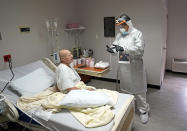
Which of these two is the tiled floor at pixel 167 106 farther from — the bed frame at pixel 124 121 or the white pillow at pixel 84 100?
the white pillow at pixel 84 100

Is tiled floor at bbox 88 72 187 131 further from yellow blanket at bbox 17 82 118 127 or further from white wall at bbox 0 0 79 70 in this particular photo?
white wall at bbox 0 0 79 70

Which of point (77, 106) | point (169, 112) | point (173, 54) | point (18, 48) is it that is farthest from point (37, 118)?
point (173, 54)

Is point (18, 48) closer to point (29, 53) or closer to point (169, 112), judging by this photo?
point (29, 53)

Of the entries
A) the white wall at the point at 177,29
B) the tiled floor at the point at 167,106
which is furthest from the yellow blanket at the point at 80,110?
the white wall at the point at 177,29

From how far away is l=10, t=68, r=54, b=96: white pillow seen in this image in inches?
69.3

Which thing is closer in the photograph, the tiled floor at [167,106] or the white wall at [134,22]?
the tiled floor at [167,106]

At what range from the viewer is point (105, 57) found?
3.55m

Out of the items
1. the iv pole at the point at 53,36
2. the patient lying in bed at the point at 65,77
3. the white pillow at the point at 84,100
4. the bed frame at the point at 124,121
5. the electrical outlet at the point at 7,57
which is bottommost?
the bed frame at the point at 124,121

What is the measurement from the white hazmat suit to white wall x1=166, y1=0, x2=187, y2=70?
2.25m

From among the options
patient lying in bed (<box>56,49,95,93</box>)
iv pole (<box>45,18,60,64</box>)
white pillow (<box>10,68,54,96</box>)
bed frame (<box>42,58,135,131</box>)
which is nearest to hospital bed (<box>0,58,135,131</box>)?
bed frame (<box>42,58,135,131</box>)

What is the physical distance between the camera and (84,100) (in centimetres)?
138

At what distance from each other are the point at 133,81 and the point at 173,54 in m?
2.44

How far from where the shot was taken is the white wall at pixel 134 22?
2779 millimetres

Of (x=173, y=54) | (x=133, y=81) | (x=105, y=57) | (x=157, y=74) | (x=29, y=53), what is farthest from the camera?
(x=173, y=54)
